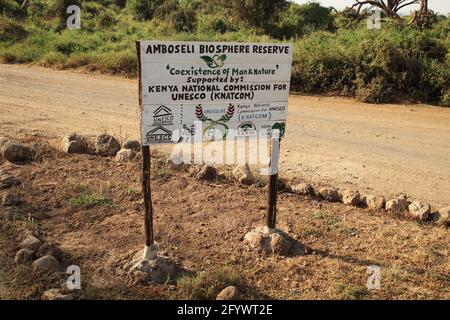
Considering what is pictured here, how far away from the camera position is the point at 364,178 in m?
6.10

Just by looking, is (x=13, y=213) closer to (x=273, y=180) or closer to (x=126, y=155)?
(x=126, y=155)

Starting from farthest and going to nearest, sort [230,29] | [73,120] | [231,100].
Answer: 1. [230,29]
2. [73,120]
3. [231,100]

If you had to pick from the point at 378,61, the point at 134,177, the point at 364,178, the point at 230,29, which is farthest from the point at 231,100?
the point at 230,29

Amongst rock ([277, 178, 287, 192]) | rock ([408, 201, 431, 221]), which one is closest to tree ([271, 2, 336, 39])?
rock ([277, 178, 287, 192])

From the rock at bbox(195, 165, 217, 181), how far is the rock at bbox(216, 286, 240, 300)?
2.31m

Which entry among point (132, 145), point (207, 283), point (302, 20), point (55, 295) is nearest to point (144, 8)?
point (302, 20)

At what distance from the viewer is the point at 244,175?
575 centimetres

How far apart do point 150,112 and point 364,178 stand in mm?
3365

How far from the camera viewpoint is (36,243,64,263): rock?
13.2ft

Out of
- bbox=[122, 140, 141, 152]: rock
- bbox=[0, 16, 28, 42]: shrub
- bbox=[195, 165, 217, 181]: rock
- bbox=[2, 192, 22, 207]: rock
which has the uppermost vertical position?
bbox=[0, 16, 28, 42]: shrub

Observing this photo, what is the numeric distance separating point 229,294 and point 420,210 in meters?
2.42

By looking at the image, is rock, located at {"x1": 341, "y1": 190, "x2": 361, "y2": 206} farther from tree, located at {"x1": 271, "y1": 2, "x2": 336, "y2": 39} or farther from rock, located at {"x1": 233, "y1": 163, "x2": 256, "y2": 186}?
tree, located at {"x1": 271, "y1": 2, "x2": 336, "y2": 39}

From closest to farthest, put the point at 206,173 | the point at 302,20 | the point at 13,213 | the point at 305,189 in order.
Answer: the point at 13,213 < the point at 305,189 < the point at 206,173 < the point at 302,20

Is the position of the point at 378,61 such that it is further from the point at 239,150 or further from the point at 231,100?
the point at 231,100
